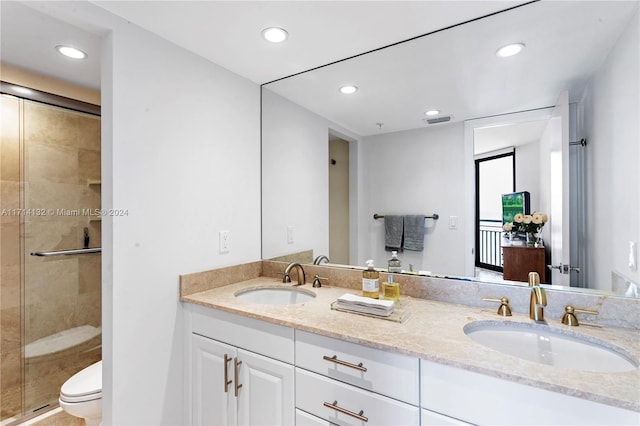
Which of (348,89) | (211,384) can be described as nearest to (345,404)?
(211,384)

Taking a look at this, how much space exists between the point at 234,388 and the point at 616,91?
6.55 feet

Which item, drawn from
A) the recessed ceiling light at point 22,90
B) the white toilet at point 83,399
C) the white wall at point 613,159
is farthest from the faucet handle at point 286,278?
the recessed ceiling light at point 22,90

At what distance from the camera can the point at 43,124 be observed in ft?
7.16

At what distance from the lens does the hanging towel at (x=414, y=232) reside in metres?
1.64

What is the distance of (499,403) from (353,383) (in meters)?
0.46

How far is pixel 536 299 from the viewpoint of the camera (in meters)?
1.22

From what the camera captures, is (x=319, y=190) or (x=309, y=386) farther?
(x=319, y=190)

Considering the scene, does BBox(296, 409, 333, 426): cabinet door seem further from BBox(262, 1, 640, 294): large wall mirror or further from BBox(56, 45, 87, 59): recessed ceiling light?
BBox(56, 45, 87, 59): recessed ceiling light

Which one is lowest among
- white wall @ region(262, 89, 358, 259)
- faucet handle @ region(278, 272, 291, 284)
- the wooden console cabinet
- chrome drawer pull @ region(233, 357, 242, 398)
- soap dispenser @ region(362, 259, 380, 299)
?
chrome drawer pull @ region(233, 357, 242, 398)

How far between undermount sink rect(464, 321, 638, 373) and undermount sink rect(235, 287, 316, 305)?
921mm

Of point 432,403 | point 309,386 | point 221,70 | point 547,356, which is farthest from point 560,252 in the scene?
point 221,70

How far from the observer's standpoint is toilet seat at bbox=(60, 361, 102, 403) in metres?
1.55

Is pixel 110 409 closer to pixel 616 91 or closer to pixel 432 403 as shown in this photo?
pixel 432 403

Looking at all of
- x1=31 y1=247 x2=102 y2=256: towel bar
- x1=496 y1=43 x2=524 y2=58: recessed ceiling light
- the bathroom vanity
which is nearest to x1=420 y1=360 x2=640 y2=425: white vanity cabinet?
the bathroom vanity
